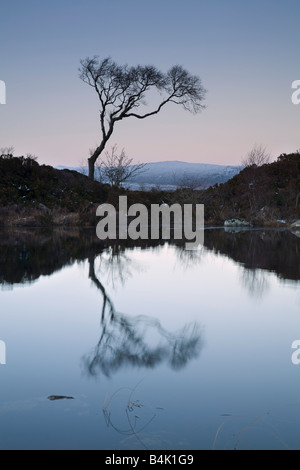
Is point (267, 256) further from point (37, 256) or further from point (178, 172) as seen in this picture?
point (178, 172)

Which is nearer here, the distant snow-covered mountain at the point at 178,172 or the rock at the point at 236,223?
the rock at the point at 236,223

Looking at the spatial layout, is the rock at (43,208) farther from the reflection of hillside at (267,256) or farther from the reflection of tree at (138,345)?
the reflection of tree at (138,345)

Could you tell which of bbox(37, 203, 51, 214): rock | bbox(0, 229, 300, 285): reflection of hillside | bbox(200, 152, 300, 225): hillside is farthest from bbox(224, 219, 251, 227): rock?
bbox(0, 229, 300, 285): reflection of hillside

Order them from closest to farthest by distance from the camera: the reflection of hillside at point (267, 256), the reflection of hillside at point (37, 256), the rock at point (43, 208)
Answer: the reflection of hillside at point (37, 256) < the reflection of hillside at point (267, 256) < the rock at point (43, 208)

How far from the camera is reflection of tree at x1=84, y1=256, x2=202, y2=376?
314 centimetres

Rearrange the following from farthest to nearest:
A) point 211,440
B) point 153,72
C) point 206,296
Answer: point 153,72, point 206,296, point 211,440

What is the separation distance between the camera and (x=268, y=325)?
4.20m

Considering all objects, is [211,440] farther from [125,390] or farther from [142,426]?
[125,390]

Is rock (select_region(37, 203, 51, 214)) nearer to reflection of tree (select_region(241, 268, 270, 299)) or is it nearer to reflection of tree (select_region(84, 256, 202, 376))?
reflection of tree (select_region(241, 268, 270, 299))

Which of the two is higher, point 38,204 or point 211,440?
point 38,204

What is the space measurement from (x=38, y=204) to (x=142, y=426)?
20.3 meters

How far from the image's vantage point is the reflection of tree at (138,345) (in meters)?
3.14

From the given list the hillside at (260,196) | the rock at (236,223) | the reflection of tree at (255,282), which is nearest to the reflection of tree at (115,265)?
the reflection of tree at (255,282)

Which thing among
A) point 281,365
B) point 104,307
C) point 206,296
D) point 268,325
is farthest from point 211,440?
point 206,296
